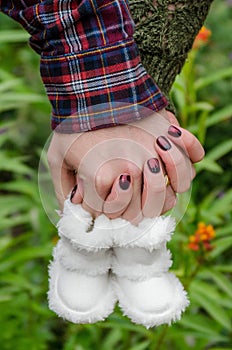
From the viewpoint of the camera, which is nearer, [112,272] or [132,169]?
[132,169]

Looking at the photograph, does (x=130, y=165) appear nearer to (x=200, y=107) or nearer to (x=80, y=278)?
(x=80, y=278)

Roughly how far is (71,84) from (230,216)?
4.51ft

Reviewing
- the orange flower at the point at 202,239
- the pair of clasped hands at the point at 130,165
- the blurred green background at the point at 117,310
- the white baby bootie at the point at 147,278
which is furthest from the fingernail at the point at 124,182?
the orange flower at the point at 202,239

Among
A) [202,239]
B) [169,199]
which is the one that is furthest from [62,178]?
[202,239]

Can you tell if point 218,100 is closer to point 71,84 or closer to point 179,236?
point 179,236

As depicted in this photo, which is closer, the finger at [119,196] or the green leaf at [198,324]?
the finger at [119,196]

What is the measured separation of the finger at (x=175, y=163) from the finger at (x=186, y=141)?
11 millimetres

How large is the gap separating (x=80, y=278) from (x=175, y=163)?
0.21 metres

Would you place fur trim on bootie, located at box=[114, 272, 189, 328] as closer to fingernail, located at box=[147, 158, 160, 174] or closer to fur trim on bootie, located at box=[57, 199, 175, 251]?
fur trim on bootie, located at box=[57, 199, 175, 251]

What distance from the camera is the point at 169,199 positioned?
95 cm

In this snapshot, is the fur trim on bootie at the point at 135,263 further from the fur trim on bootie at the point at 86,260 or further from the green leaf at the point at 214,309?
the green leaf at the point at 214,309

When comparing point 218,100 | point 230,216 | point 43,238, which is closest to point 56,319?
point 43,238

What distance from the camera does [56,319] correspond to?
2355mm

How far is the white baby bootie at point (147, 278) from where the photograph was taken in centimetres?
97
